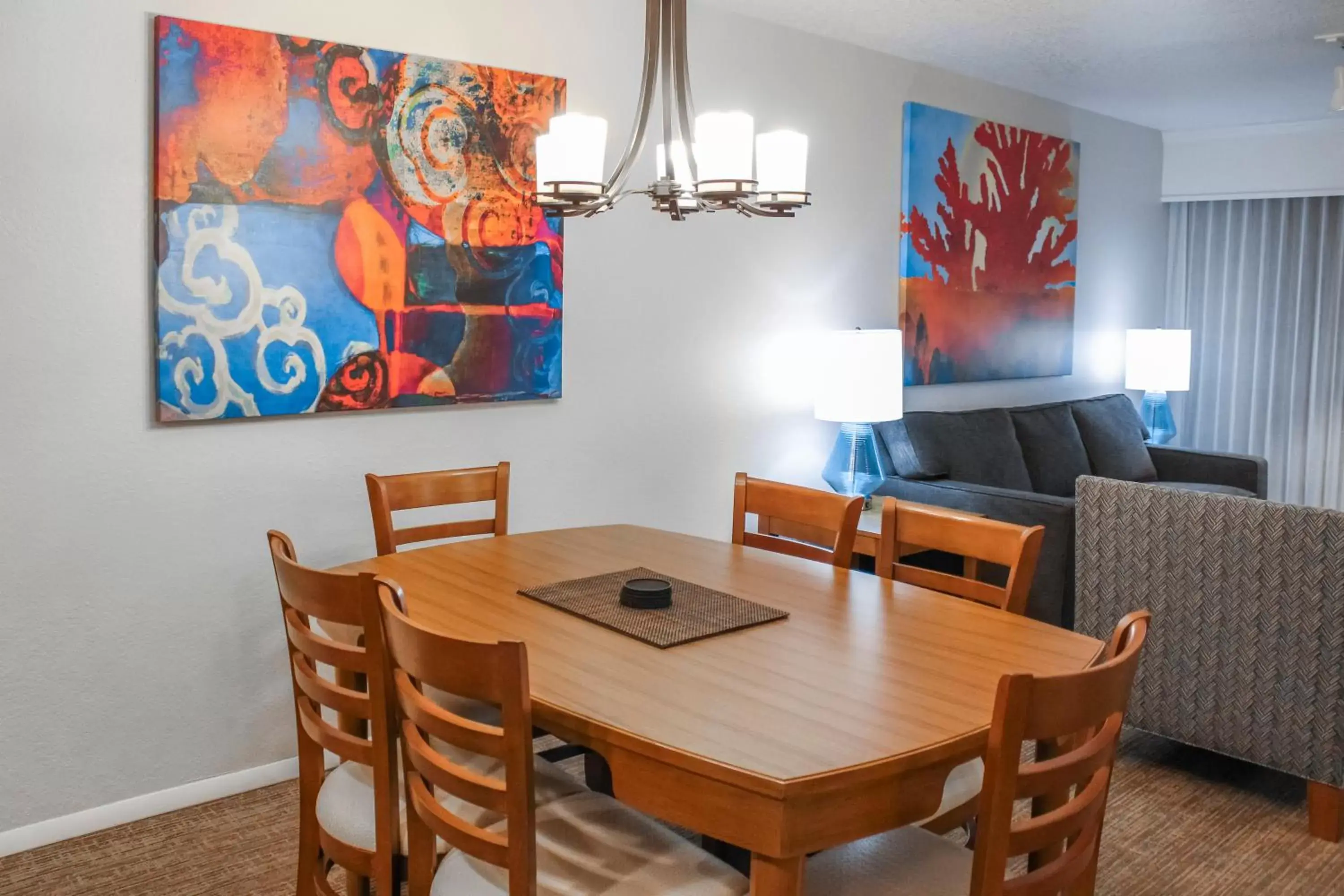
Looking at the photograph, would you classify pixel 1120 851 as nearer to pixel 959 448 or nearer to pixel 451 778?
pixel 451 778

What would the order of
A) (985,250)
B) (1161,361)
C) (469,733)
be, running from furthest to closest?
(1161,361)
(985,250)
(469,733)

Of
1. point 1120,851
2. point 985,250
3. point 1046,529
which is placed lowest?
point 1120,851

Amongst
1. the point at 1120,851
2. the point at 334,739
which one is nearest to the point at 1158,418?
the point at 1120,851

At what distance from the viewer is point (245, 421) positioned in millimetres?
2891

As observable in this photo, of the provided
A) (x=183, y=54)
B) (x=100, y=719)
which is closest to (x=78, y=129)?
(x=183, y=54)

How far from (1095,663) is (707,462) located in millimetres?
2345

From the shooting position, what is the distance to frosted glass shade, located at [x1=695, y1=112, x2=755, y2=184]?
6.78 ft

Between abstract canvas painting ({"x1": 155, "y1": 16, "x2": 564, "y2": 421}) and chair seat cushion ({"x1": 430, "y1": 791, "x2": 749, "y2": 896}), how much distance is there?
5.14 feet

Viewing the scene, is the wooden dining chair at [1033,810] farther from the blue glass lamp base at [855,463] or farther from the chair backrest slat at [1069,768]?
the blue glass lamp base at [855,463]

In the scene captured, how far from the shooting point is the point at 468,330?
10.7 ft

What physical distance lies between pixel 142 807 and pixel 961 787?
2053 millimetres

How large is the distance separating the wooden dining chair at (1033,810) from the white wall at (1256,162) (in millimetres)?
5367

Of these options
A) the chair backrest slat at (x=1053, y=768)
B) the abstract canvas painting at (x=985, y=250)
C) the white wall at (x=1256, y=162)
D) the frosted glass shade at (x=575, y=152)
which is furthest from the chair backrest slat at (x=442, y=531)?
the white wall at (x=1256, y=162)

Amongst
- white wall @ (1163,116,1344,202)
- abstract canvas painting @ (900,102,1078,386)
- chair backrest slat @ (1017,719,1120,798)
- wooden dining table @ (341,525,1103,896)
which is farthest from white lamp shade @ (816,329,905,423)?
white wall @ (1163,116,1344,202)
